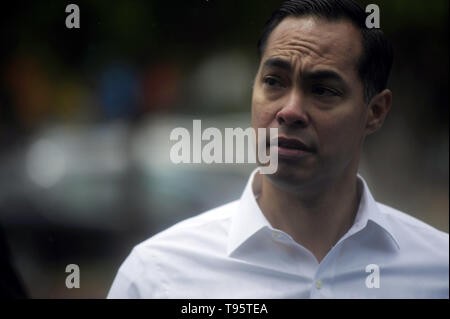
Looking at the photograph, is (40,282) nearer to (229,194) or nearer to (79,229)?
(79,229)

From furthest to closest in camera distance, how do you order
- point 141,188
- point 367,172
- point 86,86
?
Answer: 1. point 141,188
2. point 86,86
3. point 367,172

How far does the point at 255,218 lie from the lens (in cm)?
245

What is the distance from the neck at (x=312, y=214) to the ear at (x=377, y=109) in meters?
0.28

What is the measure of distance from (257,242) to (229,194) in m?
1.38

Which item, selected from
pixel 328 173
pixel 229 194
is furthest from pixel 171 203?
pixel 328 173

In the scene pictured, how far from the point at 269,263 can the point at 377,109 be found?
2.80 ft

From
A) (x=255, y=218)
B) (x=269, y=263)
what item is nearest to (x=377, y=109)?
(x=255, y=218)

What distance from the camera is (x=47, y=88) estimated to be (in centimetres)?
414

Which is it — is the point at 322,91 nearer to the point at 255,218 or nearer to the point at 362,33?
the point at 362,33

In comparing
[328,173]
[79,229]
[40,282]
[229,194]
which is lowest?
[40,282]

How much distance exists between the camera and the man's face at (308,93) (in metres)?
2.27
